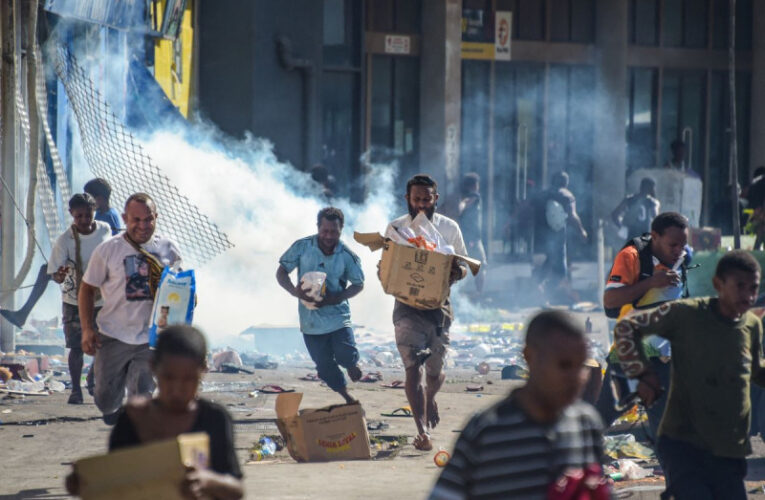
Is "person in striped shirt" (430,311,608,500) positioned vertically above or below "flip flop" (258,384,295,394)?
above

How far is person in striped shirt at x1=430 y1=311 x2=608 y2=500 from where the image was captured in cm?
339

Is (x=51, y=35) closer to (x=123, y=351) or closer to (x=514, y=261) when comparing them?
(x=123, y=351)

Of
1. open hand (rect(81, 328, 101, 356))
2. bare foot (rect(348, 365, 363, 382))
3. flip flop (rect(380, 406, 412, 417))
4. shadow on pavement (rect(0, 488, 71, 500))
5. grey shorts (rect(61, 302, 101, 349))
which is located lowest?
flip flop (rect(380, 406, 412, 417))

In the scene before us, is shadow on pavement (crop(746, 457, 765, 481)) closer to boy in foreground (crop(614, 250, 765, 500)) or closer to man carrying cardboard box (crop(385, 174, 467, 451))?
man carrying cardboard box (crop(385, 174, 467, 451))

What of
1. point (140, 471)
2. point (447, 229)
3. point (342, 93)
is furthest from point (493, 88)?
point (140, 471)

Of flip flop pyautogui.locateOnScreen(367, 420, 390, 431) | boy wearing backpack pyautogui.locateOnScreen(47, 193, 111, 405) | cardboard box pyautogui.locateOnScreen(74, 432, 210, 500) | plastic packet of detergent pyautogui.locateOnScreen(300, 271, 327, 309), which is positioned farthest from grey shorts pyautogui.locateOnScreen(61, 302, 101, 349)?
cardboard box pyautogui.locateOnScreen(74, 432, 210, 500)

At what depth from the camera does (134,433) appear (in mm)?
3691

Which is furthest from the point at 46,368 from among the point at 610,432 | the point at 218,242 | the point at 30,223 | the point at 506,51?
the point at 506,51

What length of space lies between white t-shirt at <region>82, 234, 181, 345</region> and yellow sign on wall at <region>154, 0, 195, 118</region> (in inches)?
354

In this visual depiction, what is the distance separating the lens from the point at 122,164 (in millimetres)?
14680

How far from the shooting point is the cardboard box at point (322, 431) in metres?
8.07

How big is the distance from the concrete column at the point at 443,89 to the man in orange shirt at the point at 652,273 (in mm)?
12913

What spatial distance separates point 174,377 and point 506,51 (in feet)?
56.8

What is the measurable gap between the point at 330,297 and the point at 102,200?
2.42 metres
